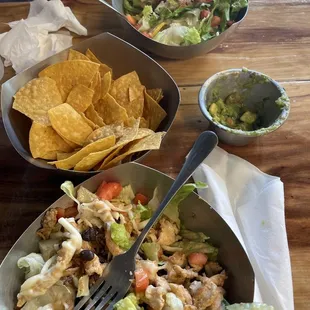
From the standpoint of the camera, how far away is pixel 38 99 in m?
1.56

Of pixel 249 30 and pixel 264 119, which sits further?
pixel 249 30

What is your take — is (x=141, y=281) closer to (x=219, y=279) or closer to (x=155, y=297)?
(x=155, y=297)

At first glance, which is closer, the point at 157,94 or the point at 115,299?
the point at 115,299

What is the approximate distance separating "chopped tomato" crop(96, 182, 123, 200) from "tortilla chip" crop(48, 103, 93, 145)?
0.74ft

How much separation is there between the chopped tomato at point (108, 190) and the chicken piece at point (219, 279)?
0.36m

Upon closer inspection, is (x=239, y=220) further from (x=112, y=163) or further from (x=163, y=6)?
(x=163, y=6)

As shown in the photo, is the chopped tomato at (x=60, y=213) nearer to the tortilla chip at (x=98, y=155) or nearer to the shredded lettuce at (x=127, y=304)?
the tortilla chip at (x=98, y=155)

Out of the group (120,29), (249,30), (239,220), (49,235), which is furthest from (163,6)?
(49,235)

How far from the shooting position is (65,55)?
1696 millimetres

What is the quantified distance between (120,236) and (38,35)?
1.04 m

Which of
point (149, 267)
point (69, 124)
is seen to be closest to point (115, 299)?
point (149, 267)

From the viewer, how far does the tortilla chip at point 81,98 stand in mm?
1580

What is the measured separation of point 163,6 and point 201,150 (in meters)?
0.89

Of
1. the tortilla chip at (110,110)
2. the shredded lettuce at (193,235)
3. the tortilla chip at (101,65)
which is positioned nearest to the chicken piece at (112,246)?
the shredded lettuce at (193,235)
